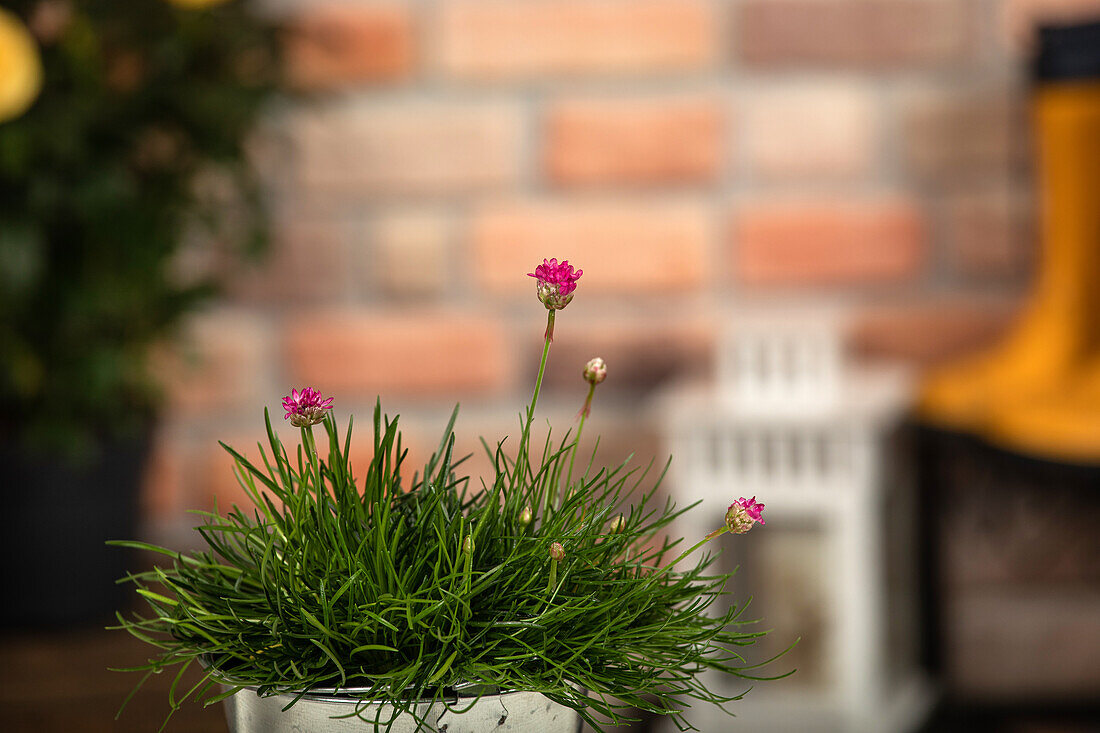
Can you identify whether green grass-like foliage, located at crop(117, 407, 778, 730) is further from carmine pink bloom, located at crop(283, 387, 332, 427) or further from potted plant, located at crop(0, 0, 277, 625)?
potted plant, located at crop(0, 0, 277, 625)

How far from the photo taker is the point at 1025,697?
0.95 m

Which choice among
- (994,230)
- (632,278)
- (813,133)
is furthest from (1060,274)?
(632,278)

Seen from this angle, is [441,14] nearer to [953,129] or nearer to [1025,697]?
[953,129]

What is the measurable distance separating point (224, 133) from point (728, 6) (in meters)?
0.49

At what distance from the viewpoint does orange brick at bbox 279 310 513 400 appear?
1.24m

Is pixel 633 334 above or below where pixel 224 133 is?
below

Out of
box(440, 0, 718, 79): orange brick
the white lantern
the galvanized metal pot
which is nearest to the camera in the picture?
the galvanized metal pot

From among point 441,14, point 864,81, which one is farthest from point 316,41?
point 864,81

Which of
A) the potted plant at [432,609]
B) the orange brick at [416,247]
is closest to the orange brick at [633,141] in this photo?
the orange brick at [416,247]

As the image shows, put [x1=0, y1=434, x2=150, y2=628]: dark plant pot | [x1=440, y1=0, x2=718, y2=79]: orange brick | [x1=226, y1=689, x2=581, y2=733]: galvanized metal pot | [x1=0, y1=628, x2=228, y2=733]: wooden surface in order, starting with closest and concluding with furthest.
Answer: [x1=226, y1=689, x2=581, y2=733]: galvanized metal pot, [x1=0, y1=628, x2=228, y2=733]: wooden surface, [x1=0, y1=434, x2=150, y2=628]: dark plant pot, [x1=440, y1=0, x2=718, y2=79]: orange brick

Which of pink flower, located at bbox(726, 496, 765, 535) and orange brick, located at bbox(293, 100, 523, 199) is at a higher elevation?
orange brick, located at bbox(293, 100, 523, 199)

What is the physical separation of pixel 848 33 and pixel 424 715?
99cm

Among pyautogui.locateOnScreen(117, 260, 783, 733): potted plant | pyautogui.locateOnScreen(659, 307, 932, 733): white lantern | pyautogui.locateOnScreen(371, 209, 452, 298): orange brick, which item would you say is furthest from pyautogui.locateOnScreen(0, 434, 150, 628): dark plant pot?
pyautogui.locateOnScreen(117, 260, 783, 733): potted plant

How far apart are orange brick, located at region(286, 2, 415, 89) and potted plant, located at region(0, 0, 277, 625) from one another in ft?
0.27
